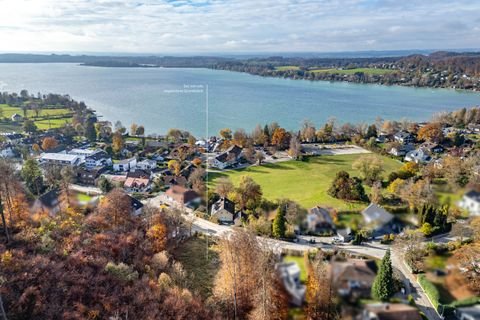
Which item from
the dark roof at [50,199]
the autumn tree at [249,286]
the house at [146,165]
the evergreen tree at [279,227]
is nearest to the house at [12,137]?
the house at [146,165]

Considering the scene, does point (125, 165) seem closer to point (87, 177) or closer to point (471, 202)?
point (87, 177)

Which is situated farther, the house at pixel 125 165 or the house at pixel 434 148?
the house at pixel 434 148

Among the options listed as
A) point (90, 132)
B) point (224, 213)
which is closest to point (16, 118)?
point (90, 132)

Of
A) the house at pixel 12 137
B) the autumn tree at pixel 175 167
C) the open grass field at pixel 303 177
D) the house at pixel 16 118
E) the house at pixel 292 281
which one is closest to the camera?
the house at pixel 292 281

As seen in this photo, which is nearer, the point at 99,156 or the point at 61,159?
the point at 61,159

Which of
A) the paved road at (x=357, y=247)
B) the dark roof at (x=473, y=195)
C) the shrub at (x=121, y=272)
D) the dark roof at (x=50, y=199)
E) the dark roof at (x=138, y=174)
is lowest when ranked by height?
the paved road at (x=357, y=247)

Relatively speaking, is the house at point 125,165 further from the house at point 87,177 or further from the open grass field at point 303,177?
the open grass field at point 303,177

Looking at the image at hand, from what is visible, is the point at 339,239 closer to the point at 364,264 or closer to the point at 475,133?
the point at 364,264
